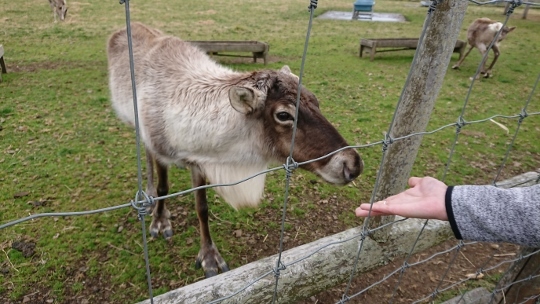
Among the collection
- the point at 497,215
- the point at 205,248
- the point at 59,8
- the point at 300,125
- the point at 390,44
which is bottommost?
the point at 205,248

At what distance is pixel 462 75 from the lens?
8414 mm

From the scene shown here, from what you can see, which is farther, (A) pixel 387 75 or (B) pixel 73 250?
(A) pixel 387 75

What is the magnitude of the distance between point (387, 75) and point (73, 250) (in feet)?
23.5

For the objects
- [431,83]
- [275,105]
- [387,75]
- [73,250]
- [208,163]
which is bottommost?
[73,250]

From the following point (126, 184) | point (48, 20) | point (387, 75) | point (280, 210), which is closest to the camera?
point (280, 210)

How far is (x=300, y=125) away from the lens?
2223 mm

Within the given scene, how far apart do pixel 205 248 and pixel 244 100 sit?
4.64 feet

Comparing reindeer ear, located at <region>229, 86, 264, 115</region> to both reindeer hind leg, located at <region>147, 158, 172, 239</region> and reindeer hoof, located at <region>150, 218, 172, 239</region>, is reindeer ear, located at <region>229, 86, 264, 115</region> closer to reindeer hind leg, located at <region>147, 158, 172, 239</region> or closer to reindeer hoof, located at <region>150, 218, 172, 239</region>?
reindeer hind leg, located at <region>147, 158, 172, 239</region>

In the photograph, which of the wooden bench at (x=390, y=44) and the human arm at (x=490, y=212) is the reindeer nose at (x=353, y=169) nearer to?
the human arm at (x=490, y=212)

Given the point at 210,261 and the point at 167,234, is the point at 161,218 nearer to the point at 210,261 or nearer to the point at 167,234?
the point at 167,234

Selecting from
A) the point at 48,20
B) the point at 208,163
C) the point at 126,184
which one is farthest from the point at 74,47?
the point at 208,163

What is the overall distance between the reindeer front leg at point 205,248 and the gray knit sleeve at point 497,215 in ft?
6.69

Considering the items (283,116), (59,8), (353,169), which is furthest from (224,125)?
(59,8)

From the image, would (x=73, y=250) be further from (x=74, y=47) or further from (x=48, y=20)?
(x=48, y=20)
